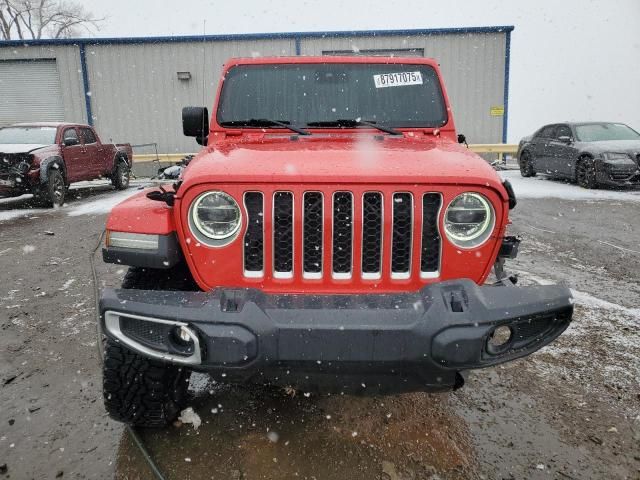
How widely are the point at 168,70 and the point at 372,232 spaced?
17055mm

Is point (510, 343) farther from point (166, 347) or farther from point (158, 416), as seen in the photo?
point (158, 416)

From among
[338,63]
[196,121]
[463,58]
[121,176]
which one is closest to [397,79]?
[338,63]

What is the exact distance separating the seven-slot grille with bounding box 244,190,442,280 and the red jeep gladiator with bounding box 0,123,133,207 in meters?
8.58

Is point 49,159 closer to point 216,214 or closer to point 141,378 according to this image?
point 141,378

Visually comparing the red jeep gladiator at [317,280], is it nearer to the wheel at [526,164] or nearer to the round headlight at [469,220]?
the round headlight at [469,220]

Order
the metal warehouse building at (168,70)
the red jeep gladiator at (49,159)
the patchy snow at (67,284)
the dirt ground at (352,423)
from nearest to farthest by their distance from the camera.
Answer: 1. the dirt ground at (352,423)
2. the patchy snow at (67,284)
3. the red jeep gladiator at (49,159)
4. the metal warehouse building at (168,70)

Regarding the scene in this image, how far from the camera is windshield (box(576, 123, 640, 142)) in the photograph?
11.1 meters

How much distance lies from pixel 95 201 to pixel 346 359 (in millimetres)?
10460

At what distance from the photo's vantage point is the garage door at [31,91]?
17188mm

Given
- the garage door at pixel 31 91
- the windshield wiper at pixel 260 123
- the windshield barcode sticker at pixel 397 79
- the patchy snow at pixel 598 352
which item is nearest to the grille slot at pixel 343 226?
the windshield wiper at pixel 260 123

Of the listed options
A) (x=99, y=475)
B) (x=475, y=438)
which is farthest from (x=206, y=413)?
(x=475, y=438)

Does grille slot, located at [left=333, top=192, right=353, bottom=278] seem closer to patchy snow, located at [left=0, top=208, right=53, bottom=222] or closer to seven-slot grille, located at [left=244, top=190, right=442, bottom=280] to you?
seven-slot grille, located at [left=244, top=190, right=442, bottom=280]

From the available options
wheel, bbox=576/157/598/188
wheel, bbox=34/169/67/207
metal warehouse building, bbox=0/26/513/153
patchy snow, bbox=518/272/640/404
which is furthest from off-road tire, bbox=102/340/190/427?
metal warehouse building, bbox=0/26/513/153

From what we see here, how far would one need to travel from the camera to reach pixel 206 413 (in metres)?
2.60
